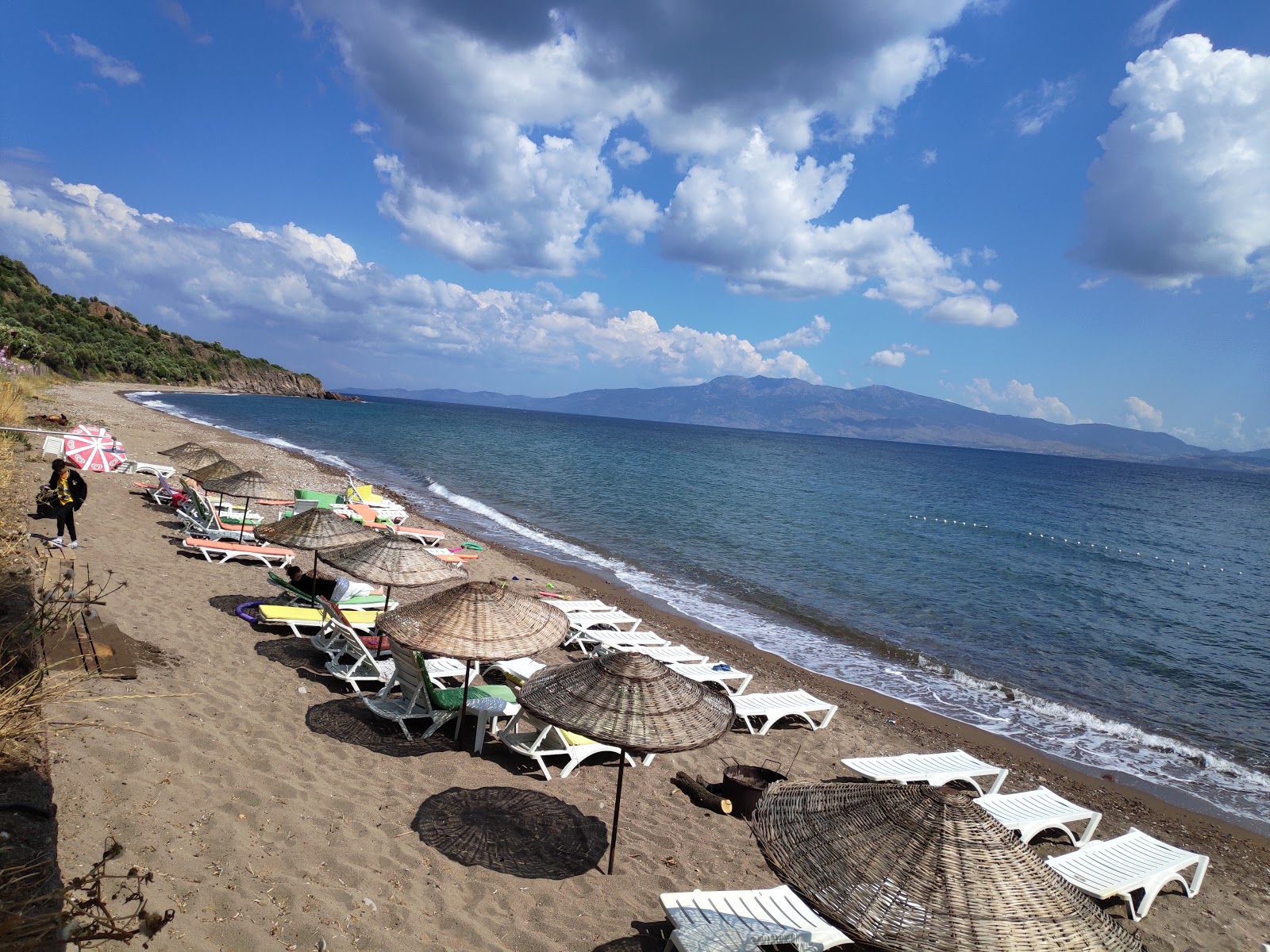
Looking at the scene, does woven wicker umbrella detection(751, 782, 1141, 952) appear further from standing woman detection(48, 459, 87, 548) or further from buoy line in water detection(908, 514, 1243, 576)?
buoy line in water detection(908, 514, 1243, 576)

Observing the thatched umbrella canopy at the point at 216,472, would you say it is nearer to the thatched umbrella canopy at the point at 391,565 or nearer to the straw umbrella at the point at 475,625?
the thatched umbrella canopy at the point at 391,565

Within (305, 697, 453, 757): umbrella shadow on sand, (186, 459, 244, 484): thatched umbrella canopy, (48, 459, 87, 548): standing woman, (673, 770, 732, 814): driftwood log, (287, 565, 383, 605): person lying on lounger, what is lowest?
(673, 770, 732, 814): driftwood log

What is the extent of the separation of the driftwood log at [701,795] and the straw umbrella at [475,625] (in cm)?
225

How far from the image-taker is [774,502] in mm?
38906

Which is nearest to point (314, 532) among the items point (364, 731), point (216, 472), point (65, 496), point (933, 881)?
point (364, 731)

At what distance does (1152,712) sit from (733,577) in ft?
33.3

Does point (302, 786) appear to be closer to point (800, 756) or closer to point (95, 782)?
point (95, 782)

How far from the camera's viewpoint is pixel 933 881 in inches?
132

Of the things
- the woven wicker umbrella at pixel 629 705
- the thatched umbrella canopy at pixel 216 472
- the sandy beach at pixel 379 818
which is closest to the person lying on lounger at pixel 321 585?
the sandy beach at pixel 379 818

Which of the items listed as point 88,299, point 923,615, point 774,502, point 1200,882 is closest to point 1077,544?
point 774,502

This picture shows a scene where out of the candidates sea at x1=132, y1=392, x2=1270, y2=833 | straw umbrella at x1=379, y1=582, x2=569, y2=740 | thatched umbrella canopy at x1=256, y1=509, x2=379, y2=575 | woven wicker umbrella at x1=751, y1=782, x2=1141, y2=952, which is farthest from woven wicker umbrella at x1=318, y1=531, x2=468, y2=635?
sea at x1=132, y1=392, x2=1270, y2=833

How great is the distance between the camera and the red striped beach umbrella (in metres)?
13.2

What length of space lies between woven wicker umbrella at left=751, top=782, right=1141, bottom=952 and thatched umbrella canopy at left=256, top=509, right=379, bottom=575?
24.1ft

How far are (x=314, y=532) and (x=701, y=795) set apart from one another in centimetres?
614
